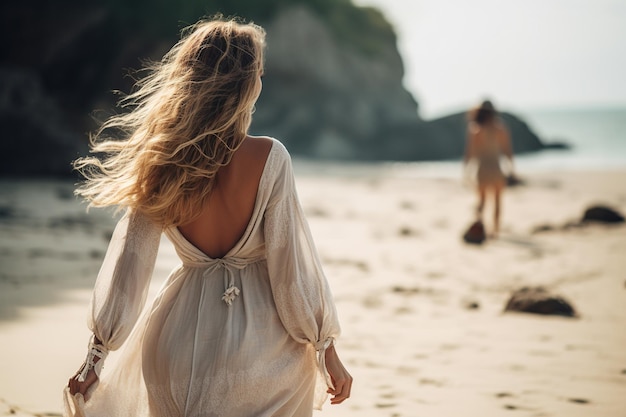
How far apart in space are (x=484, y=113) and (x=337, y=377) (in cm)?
812

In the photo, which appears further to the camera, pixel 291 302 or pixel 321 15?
pixel 321 15

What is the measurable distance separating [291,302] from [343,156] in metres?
27.7

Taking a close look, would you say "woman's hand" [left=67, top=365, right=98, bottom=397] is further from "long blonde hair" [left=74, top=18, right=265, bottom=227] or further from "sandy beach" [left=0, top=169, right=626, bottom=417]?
"sandy beach" [left=0, top=169, right=626, bottom=417]

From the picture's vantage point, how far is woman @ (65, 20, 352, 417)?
2.46 metres

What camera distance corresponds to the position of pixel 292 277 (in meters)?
2.52

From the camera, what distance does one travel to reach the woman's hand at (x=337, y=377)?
2.51 metres

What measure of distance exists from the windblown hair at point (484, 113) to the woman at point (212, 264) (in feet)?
25.9

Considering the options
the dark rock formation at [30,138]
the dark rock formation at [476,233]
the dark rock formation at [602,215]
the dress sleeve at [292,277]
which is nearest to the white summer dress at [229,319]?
the dress sleeve at [292,277]

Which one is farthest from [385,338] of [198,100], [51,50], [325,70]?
[325,70]

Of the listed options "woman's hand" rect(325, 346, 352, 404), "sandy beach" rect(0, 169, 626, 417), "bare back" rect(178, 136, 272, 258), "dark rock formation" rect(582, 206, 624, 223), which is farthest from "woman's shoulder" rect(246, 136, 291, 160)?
"dark rock formation" rect(582, 206, 624, 223)

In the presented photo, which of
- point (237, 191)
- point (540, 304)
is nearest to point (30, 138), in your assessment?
point (540, 304)

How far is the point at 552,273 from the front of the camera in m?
7.81

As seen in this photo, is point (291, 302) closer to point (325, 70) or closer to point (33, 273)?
point (33, 273)

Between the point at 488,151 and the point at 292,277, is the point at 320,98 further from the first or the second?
the point at 292,277
